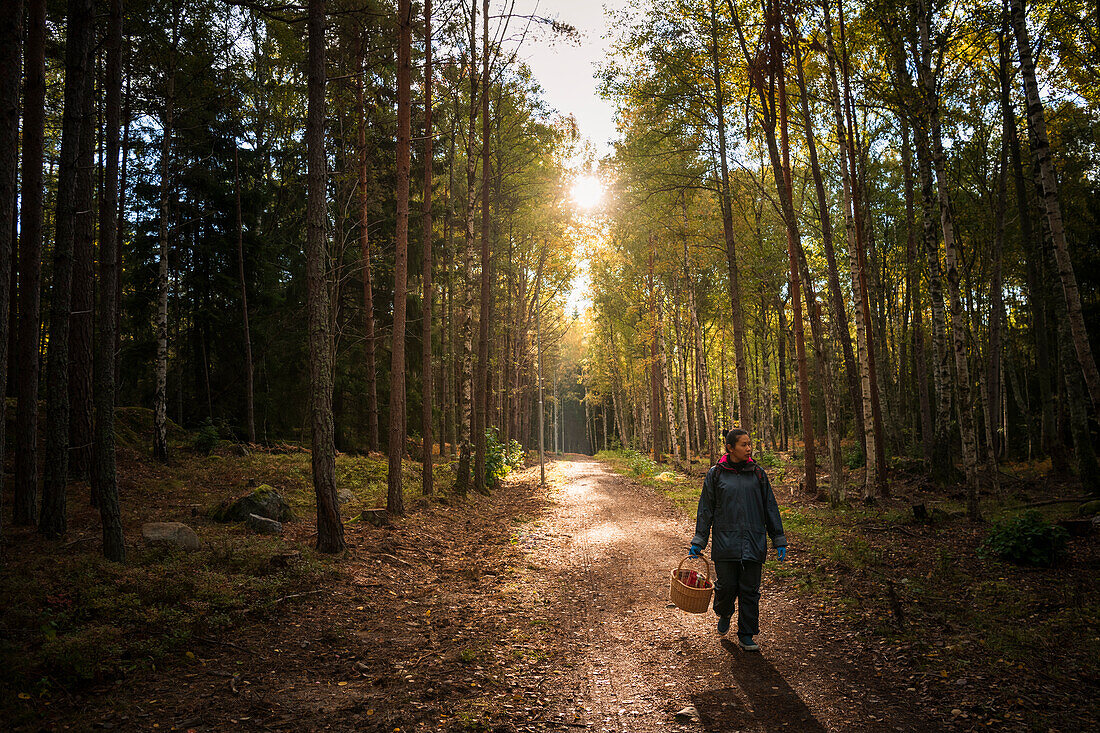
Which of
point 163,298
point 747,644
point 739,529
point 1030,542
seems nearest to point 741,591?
point 747,644

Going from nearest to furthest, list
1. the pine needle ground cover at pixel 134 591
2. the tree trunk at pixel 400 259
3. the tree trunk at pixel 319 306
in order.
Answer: the pine needle ground cover at pixel 134 591
the tree trunk at pixel 319 306
the tree trunk at pixel 400 259

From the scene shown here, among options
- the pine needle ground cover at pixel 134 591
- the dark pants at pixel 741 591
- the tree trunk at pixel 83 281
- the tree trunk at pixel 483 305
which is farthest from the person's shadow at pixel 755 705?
the tree trunk at pixel 483 305

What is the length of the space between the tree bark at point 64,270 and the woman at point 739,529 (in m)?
8.32

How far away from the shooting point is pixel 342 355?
18.7 metres

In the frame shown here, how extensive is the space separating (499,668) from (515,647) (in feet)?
1.80

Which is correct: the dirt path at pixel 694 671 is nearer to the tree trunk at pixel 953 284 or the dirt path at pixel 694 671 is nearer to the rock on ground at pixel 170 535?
the tree trunk at pixel 953 284

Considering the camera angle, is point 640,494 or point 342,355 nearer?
point 640,494

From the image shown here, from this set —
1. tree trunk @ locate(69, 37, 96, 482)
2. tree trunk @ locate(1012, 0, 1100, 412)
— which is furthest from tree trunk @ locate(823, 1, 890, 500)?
tree trunk @ locate(69, 37, 96, 482)

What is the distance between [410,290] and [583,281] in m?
16.4

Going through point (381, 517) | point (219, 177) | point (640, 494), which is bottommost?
point (640, 494)

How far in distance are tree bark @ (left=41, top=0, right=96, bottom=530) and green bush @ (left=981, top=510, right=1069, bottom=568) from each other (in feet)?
40.4

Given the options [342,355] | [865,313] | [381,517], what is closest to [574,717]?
[381,517]

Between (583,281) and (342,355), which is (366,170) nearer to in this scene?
(342,355)

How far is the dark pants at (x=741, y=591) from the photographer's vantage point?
528 centimetres
